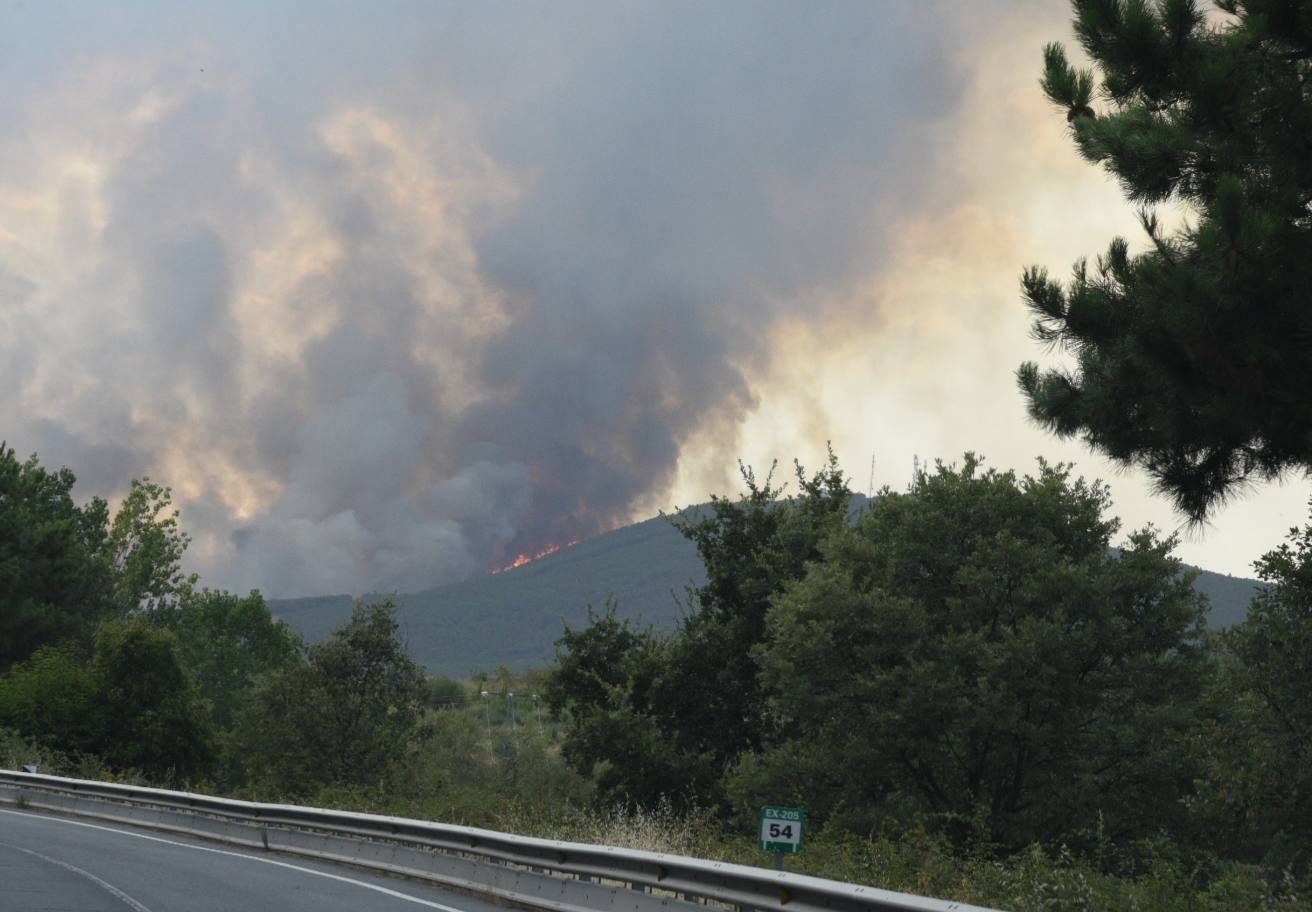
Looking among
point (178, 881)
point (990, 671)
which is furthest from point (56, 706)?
point (178, 881)

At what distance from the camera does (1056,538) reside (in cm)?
3931

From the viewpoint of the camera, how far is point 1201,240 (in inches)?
522

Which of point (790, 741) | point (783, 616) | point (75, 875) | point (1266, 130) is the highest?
point (1266, 130)

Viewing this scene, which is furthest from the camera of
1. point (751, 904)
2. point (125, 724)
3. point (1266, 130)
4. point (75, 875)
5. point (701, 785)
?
point (125, 724)

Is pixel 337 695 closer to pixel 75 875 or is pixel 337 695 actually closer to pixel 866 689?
pixel 866 689

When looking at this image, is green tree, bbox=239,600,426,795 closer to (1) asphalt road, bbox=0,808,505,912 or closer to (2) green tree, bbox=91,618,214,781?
(2) green tree, bbox=91,618,214,781

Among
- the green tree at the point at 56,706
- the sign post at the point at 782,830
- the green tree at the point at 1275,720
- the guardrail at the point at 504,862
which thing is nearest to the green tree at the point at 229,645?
the green tree at the point at 56,706

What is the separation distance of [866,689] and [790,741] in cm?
385

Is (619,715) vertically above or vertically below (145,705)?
below

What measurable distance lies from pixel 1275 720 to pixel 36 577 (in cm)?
6485

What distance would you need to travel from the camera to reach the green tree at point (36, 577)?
222 ft

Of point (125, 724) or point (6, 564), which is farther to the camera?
point (6, 564)

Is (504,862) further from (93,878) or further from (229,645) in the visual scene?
(229,645)

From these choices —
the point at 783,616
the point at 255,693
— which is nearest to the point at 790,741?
Result: the point at 783,616
